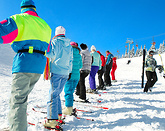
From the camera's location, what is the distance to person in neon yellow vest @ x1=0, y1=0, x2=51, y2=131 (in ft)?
6.10

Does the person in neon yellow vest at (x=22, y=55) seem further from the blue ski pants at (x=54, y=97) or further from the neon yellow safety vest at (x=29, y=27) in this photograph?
the blue ski pants at (x=54, y=97)

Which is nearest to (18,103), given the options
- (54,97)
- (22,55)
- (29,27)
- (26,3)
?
(22,55)

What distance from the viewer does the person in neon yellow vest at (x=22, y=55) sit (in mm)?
1858

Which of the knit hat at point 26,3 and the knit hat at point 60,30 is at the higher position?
the knit hat at point 26,3

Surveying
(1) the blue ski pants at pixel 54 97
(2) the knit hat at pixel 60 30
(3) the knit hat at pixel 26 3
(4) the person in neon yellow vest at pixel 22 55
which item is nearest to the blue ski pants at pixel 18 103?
(4) the person in neon yellow vest at pixel 22 55

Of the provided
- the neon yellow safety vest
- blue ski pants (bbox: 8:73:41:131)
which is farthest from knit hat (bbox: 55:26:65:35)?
blue ski pants (bbox: 8:73:41:131)

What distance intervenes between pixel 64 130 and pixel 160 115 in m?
2.77

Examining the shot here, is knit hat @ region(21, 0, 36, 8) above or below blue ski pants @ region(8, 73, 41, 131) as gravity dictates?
above

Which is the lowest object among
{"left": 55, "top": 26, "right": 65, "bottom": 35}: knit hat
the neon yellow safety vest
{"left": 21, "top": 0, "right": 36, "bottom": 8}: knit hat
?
the neon yellow safety vest

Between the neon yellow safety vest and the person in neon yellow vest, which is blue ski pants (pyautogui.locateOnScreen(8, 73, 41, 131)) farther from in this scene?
the neon yellow safety vest

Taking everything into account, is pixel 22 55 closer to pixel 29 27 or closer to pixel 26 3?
pixel 29 27

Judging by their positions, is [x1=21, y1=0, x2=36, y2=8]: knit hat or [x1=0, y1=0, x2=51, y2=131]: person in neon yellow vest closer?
[x1=0, y1=0, x2=51, y2=131]: person in neon yellow vest

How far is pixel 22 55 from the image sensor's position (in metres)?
2.00

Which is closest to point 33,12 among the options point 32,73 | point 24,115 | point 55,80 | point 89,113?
point 32,73
